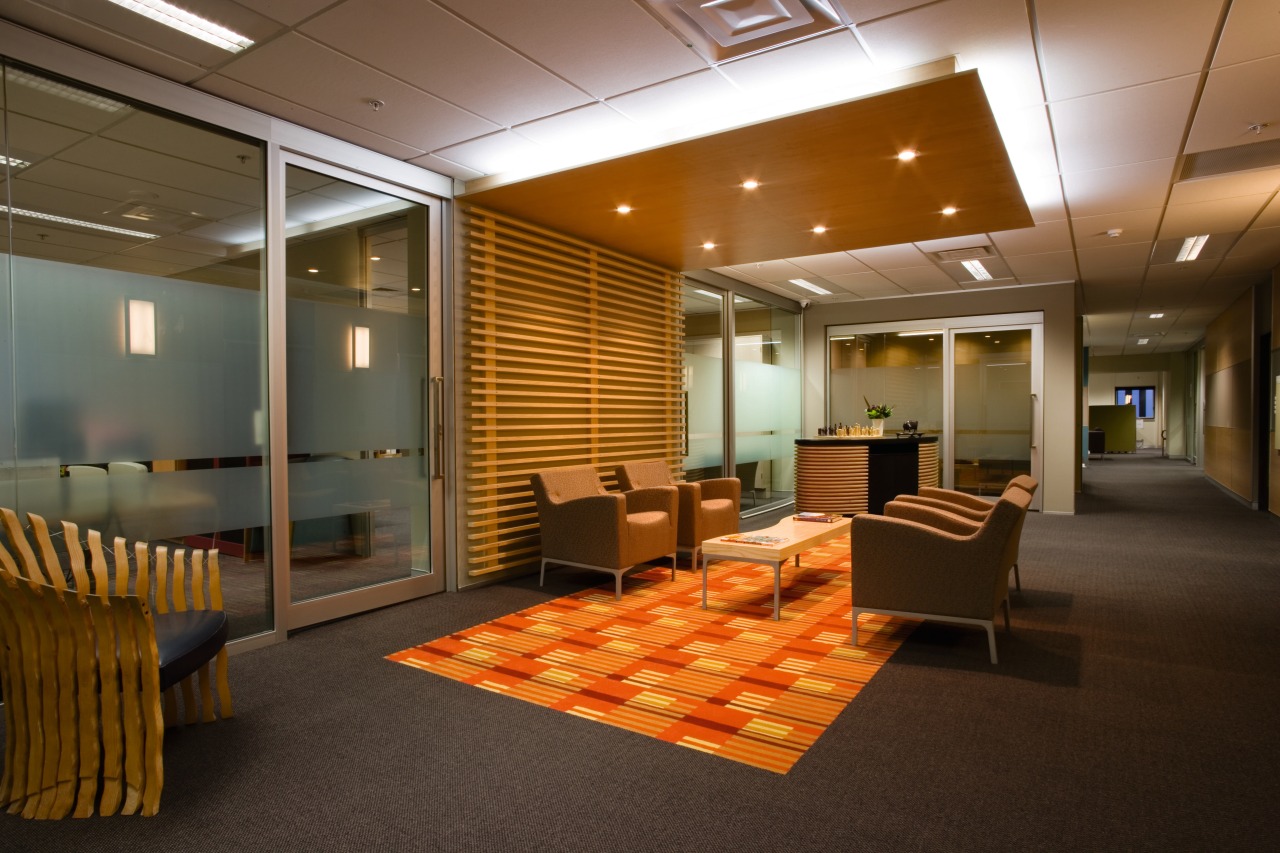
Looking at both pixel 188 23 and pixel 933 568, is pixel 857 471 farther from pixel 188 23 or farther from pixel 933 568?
pixel 188 23

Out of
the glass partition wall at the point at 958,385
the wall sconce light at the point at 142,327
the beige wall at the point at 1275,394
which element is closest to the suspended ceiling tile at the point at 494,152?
the wall sconce light at the point at 142,327

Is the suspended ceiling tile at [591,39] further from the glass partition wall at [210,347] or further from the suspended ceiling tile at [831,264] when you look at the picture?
the suspended ceiling tile at [831,264]

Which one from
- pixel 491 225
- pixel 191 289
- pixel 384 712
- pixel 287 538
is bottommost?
pixel 384 712

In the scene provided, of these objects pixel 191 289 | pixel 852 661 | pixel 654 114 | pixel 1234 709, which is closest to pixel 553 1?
pixel 654 114

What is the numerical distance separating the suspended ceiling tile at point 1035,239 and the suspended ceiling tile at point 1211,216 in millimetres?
858

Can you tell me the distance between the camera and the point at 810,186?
5383mm

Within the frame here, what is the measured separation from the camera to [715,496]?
705 cm

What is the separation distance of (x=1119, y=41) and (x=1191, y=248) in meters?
5.97

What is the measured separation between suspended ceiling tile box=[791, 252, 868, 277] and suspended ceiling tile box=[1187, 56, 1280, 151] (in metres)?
3.83

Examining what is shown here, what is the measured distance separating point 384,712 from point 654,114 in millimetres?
3670

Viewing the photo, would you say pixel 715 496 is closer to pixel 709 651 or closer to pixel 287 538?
pixel 709 651

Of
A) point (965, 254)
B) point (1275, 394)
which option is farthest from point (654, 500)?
point (1275, 394)

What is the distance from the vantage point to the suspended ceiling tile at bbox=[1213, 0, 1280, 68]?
345 cm

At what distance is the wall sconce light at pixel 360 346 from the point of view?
5258mm
